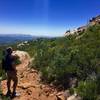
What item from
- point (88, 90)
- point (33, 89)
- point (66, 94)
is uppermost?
point (88, 90)

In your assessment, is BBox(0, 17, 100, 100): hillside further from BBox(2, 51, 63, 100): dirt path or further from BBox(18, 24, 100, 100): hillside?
BBox(2, 51, 63, 100): dirt path

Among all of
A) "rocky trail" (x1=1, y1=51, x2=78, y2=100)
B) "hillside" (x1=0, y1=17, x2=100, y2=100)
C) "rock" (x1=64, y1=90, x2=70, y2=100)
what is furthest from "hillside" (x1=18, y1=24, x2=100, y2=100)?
"rocky trail" (x1=1, y1=51, x2=78, y2=100)

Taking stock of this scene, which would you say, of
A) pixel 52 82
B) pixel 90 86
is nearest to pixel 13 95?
pixel 52 82

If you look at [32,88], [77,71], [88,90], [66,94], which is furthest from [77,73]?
[32,88]

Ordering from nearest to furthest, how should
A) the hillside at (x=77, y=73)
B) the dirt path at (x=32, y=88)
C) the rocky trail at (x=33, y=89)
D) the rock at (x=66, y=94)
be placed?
the hillside at (x=77, y=73), the rock at (x=66, y=94), the rocky trail at (x=33, y=89), the dirt path at (x=32, y=88)

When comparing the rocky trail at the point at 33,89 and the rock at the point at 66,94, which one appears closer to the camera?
the rock at the point at 66,94

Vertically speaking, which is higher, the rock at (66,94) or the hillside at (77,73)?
the hillside at (77,73)

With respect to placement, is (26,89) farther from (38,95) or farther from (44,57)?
(44,57)

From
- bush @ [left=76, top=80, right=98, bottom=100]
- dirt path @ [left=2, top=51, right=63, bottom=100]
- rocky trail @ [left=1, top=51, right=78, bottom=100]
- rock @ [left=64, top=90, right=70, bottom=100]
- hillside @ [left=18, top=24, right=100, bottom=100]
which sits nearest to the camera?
bush @ [left=76, top=80, right=98, bottom=100]

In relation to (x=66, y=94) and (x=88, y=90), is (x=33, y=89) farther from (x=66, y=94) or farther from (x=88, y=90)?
(x=88, y=90)

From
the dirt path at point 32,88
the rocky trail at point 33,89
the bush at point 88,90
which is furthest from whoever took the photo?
the dirt path at point 32,88

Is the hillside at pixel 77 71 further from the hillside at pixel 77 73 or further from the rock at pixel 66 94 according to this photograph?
the rock at pixel 66 94

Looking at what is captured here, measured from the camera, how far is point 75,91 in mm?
10422

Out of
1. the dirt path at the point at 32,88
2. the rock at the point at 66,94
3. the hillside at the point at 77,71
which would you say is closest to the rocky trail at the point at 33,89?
the dirt path at the point at 32,88
